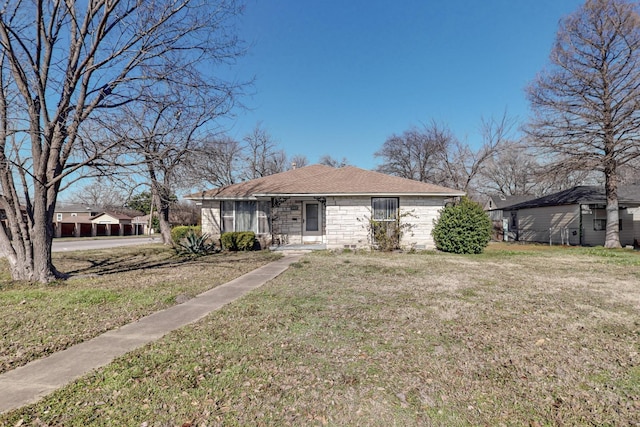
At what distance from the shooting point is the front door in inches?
574

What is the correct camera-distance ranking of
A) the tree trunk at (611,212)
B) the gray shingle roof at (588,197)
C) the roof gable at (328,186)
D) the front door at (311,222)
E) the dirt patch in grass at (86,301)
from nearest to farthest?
the dirt patch in grass at (86,301) → the roof gable at (328,186) → the front door at (311,222) → the tree trunk at (611,212) → the gray shingle roof at (588,197)

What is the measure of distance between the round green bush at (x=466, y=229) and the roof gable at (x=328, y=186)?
0.83 m

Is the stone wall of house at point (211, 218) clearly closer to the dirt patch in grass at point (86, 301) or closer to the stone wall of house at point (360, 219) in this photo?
the dirt patch in grass at point (86, 301)

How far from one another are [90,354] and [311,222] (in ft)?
38.0

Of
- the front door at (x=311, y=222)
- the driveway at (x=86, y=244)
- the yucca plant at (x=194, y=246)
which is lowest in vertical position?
the driveway at (x=86, y=244)

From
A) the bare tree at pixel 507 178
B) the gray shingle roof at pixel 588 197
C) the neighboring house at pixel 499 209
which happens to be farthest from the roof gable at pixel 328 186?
the bare tree at pixel 507 178

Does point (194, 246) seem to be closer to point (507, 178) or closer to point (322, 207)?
point (322, 207)

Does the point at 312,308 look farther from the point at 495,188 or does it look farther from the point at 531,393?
the point at 495,188

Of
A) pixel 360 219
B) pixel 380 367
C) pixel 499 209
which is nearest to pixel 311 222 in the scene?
pixel 360 219

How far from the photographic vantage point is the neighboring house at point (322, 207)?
530 inches

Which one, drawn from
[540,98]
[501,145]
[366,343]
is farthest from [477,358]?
[501,145]

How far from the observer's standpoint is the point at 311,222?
14703 mm

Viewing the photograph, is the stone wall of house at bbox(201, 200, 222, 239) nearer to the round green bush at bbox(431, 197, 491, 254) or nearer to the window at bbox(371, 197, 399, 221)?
the window at bbox(371, 197, 399, 221)

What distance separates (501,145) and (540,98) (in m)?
10.7
